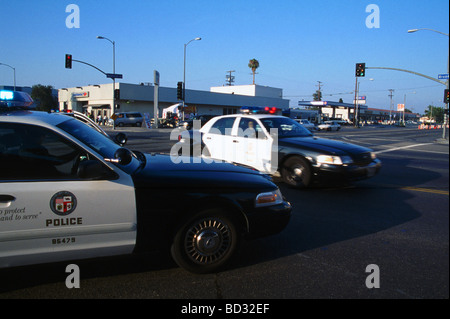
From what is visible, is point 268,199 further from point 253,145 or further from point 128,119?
point 128,119

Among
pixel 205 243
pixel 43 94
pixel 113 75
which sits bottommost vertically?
pixel 205 243

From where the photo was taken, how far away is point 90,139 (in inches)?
134

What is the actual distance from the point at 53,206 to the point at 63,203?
0.07 m

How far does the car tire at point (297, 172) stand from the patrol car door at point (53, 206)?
4.21 metres

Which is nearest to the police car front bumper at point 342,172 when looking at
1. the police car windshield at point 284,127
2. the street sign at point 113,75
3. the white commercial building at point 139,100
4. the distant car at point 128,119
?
the police car windshield at point 284,127

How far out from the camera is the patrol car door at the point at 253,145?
7105mm

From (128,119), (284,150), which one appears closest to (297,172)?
(284,150)

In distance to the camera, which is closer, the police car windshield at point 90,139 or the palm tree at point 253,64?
the police car windshield at point 90,139

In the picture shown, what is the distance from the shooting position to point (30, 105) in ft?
16.8

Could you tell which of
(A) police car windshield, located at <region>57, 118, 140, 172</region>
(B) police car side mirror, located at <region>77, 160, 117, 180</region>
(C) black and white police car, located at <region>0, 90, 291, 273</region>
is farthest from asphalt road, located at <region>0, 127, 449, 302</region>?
(A) police car windshield, located at <region>57, 118, 140, 172</region>

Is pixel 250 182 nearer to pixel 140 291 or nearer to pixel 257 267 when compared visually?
pixel 257 267

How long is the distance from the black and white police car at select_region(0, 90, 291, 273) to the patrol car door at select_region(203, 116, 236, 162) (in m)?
4.32

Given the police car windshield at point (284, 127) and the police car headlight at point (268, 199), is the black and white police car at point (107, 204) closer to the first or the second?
the police car headlight at point (268, 199)
